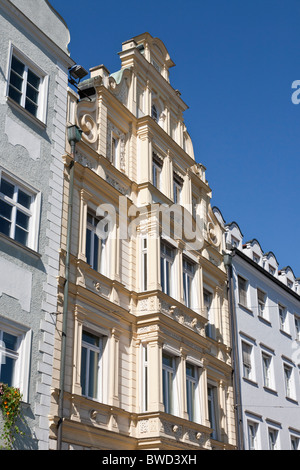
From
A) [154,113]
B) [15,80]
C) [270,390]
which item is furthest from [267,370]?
[15,80]

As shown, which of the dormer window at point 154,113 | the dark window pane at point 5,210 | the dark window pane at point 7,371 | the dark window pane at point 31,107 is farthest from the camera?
the dormer window at point 154,113

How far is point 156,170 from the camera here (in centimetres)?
2583

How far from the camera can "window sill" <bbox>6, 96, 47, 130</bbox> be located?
17.7 meters

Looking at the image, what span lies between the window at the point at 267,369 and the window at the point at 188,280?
774 cm

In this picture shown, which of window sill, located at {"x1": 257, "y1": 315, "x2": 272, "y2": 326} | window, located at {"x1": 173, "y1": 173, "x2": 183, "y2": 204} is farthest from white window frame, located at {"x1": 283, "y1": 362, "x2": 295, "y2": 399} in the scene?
window, located at {"x1": 173, "y1": 173, "x2": 183, "y2": 204}

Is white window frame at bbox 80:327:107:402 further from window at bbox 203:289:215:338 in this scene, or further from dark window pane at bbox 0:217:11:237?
window at bbox 203:289:215:338

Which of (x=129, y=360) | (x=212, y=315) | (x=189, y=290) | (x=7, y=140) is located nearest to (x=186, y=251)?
(x=189, y=290)

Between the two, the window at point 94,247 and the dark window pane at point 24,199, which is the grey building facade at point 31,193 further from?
the window at point 94,247

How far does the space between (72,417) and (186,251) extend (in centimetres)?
893

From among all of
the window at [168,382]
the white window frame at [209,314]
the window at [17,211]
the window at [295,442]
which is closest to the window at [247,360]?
the white window frame at [209,314]

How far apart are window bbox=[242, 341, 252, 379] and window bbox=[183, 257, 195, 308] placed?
551cm

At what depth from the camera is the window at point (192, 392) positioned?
2309 centimetres

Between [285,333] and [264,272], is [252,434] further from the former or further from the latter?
[264,272]

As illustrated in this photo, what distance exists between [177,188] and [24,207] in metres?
10.6
